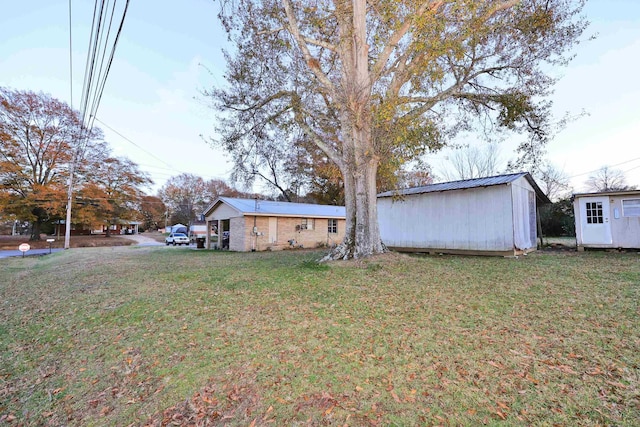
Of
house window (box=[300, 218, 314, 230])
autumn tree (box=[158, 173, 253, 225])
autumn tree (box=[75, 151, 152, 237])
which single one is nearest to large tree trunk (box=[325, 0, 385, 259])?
house window (box=[300, 218, 314, 230])

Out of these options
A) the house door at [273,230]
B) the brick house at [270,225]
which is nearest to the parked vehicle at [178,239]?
A: the brick house at [270,225]

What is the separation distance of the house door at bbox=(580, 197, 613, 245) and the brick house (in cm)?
1269

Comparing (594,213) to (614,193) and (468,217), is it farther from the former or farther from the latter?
(468,217)

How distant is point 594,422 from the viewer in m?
2.02

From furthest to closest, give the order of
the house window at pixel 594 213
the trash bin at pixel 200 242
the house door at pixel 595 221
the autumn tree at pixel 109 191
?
the autumn tree at pixel 109 191, the trash bin at pixel 200 242, the house window at pixel 594 213, the house door at pixel 595 221

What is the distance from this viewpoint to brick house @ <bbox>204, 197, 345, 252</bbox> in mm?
16375

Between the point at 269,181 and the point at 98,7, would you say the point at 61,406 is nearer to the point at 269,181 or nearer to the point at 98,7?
the point at 98,7

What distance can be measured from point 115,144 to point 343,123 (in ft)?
94.5

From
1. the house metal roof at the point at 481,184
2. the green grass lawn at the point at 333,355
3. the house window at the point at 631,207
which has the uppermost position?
the house metal roof at the point at 481,184

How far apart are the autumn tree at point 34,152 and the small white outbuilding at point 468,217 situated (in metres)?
24.0

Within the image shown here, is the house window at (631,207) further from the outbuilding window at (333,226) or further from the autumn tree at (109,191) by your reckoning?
the autumn tree at (109,191)

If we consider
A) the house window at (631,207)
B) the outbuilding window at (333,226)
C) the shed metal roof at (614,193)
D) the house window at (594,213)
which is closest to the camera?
the shed metal roof at (614,193)

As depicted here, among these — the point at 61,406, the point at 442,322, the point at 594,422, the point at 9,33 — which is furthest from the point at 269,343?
the point at 9,33

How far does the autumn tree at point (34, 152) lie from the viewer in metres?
22.3
